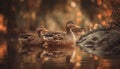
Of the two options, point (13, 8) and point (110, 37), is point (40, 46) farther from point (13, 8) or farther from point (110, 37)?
point (110, 37)

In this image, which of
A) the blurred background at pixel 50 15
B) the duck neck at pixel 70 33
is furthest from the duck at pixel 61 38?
the blurred background at pixel 50 15

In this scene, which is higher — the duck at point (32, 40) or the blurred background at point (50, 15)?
the blurred background at point (50, 15)

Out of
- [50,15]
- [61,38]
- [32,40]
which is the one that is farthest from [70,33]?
[32,40]

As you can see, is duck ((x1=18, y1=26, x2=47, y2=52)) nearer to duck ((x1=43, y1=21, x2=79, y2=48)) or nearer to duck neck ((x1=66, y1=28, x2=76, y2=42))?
duck ((x1=43, y1=21, x2=79, y2=48))

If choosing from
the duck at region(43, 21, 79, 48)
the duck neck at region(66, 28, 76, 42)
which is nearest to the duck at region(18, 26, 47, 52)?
the duck at region(43, 21, 79, 48)

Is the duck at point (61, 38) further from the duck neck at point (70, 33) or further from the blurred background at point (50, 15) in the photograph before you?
the blurred background at point (50, 15)

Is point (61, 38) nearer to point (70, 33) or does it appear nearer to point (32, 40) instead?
point (70, 33)

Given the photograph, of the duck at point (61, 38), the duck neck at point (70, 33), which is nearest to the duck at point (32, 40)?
the duck at point (61, 38)

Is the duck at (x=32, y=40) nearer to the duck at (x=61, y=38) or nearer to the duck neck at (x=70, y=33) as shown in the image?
the duck at (x=61, y=38)
